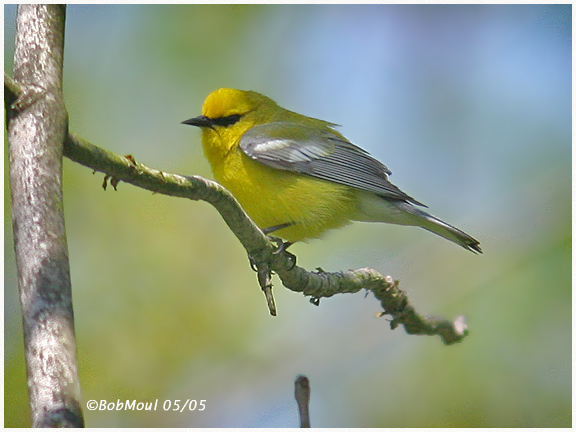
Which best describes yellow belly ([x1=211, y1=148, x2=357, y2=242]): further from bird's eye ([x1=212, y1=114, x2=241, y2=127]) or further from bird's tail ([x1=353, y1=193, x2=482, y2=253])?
bird's eye ([x1=212, y1=114, x2=241, y2=127])

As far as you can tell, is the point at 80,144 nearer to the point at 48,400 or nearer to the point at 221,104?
the point at 48,400

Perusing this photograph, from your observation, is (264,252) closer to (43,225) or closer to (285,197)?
(285,197)

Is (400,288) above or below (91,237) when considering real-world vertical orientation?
below

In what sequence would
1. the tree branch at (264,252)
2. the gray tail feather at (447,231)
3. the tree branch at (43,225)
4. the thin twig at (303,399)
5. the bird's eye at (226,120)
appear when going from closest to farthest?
the tree branch at (43,225), the thin twig at (303,399), the tree branch at (264,252), the gray tail feather at (447,231), the bird's eye at (226,120)

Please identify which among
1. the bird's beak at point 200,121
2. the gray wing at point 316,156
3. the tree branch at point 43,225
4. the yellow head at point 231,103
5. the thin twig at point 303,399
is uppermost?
the yellow head at point 231,103

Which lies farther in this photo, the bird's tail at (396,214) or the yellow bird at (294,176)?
the bird's tail at (396,214)

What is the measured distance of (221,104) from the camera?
5.27 m

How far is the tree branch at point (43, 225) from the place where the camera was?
165 centimetres

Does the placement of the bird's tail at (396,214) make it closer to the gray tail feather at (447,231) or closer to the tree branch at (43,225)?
the gray tail feather at (447,231)

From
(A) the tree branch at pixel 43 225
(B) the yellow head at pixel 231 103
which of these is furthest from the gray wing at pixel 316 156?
(A) the tree branch at pixel 43 225

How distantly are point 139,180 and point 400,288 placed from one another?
2502mm

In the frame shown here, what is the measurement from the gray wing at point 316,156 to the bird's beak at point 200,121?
1.07 feet

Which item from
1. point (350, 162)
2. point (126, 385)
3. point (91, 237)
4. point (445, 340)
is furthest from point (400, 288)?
point (91, 237)

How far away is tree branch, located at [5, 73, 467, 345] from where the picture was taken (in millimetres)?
2246
